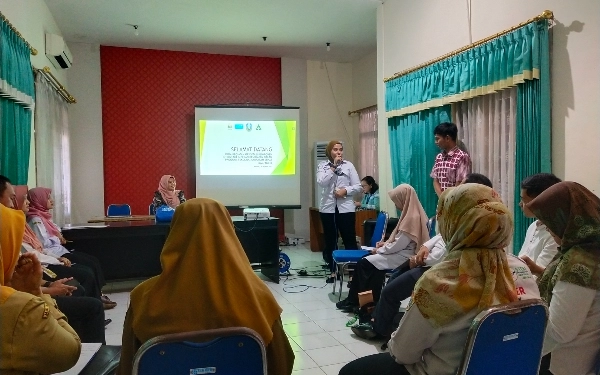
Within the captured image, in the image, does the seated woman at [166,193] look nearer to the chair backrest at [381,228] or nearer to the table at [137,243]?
the table at [137,243]

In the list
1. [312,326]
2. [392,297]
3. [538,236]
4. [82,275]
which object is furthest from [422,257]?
[82,275]

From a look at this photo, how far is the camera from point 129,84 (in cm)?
645

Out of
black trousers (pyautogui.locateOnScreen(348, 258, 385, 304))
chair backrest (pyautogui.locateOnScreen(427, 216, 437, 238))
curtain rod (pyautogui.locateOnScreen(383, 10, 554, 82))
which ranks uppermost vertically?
curtain rod (pyautogui.locateOnScreen(383, 10, 554, 82))

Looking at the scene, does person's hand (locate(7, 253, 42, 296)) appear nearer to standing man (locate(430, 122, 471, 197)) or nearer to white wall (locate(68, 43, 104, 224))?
standing man (locate(430, 122, 471, 197))

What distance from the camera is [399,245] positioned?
3338mm

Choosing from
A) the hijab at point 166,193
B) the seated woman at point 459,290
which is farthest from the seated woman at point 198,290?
the hijab at point 166,193

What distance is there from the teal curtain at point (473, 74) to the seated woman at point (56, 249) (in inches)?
124

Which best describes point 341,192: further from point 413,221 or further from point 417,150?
point 413,221

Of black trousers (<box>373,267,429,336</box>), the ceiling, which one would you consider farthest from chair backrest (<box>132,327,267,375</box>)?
the ceiling

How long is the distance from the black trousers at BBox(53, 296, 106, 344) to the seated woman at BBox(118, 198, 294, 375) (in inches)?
51.9

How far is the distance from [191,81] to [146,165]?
139 cm

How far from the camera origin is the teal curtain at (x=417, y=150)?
4.16 m

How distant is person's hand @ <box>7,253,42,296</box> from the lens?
1.43 meters

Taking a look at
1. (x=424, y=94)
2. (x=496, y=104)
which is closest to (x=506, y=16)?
(x=496, y=104)
